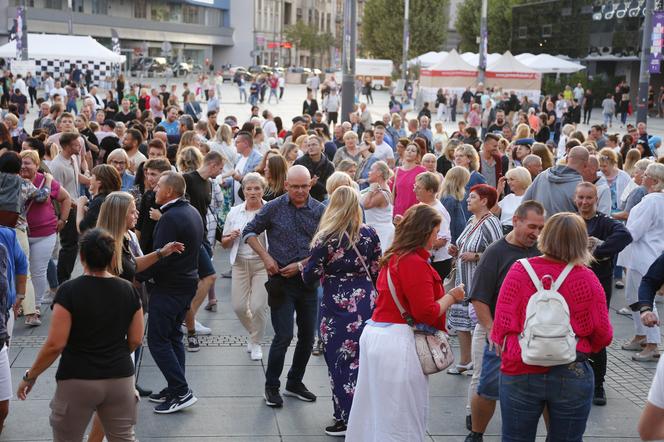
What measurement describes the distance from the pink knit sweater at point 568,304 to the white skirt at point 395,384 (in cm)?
62

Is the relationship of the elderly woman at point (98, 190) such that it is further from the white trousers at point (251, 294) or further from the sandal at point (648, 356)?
the sandal at point (648, 356)

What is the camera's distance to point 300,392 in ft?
22.8

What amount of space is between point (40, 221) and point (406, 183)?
4.16 metres

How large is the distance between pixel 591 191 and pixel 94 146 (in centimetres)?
903

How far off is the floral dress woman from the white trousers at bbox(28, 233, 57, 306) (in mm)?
3890

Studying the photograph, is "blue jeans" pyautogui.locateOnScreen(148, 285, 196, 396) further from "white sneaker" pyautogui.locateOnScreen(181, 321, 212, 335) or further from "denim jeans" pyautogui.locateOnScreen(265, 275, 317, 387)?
"white sneaker" pyautogui.locateOnScreen(181, 321, 212, 335)

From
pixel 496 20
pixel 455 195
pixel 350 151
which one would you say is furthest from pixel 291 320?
pixel 496 20

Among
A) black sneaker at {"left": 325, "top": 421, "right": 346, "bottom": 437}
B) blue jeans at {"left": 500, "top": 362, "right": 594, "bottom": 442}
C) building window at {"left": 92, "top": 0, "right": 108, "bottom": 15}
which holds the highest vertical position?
building window at {"left": 92, "top": 0, "right": 108, "bottom": 15}

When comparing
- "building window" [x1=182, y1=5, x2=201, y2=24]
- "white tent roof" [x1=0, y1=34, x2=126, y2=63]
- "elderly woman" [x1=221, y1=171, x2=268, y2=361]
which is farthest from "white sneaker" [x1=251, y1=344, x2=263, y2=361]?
"building window" [x1=182, y1=5, x2=201, y2=24]

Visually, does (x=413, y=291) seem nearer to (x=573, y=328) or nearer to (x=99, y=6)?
(x=573, y=328)

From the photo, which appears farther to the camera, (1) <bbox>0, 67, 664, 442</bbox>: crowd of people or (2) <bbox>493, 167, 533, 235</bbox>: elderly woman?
(2) <bbox>493, 167, 533, 235</bbox>: elderly woman

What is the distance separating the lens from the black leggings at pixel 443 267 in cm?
839

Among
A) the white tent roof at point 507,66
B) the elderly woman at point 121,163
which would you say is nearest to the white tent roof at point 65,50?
the white tent roof at point 507,66

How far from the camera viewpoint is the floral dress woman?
19.5 feet
